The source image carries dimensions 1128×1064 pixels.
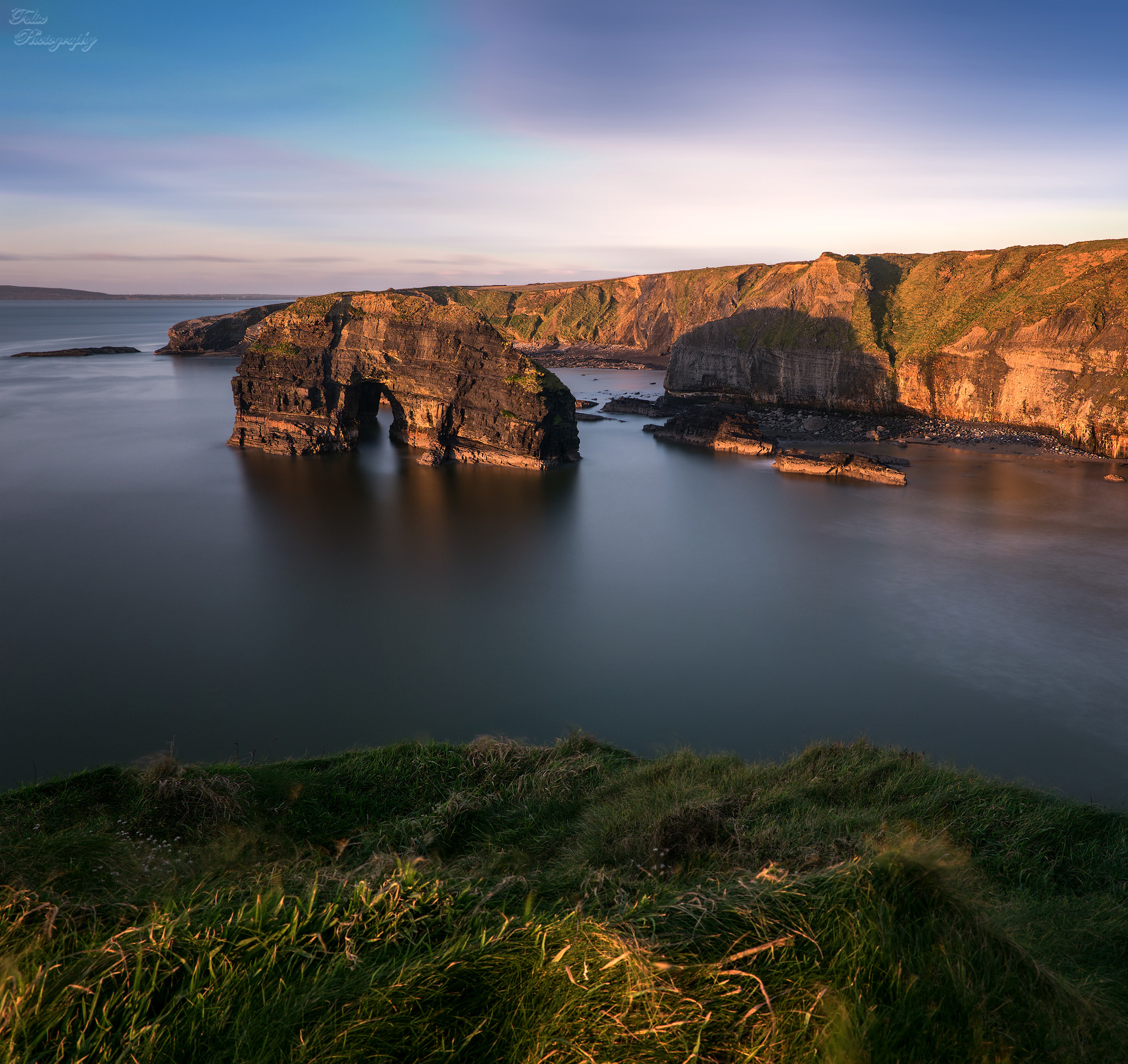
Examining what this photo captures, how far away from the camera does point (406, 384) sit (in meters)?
41.0

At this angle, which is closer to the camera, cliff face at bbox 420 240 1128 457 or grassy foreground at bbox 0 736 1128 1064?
grassy foreground at bbox 0 736 1128 1064

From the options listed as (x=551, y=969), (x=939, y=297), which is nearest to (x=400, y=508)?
(x=551, y=969)

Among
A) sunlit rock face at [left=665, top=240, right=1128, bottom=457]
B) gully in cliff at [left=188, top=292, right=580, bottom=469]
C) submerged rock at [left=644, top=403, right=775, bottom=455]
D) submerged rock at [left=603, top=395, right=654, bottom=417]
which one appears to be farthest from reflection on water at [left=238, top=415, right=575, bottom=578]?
sunlit rock face at [left=665, top=240, right=1128, bottom=457]

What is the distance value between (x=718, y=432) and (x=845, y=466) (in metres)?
10.6

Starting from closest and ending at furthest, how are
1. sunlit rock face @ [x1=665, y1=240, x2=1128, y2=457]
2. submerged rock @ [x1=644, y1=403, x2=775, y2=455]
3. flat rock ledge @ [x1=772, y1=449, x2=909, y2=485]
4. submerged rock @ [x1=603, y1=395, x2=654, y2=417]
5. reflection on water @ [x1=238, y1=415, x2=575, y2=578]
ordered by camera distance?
1. reflection on water @ [x1=238, y1=415, x2=575, y2=578]
2. flat rock ledge @ [x1=772, y1=449, x2=909, y2=485]
3. sunlit rock face @ [x1=665, y1=240, x2=1128, y2=457]
4. submerged rock @ [x1=644, y1=403, x2=775, y2=455]
5. submerged rock @ [x1=603, y1=395, x2=654, y2=417]

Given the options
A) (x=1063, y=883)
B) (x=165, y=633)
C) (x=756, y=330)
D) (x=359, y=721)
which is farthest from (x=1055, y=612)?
(x=756, y=330)

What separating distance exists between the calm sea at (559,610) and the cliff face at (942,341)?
24.0 feet

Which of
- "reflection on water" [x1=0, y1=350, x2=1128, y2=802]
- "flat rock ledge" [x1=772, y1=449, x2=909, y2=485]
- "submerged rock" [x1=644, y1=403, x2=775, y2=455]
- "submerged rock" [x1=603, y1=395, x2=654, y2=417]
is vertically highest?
"submerged rock" [x1=603, y1=395, x2=654, y2=417]

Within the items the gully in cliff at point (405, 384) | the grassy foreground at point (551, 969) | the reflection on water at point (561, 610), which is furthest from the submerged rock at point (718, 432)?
the grassy foreground at point (551, 969)

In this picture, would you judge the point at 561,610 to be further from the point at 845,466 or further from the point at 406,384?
the point at 845,466

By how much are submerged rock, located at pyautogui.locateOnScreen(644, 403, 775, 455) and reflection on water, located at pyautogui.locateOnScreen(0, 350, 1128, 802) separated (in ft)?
19.9

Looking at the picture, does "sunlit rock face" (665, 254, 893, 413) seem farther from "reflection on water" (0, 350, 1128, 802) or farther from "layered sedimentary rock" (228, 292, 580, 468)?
"layered sedimentary rock" (228, 292, 580, 468)

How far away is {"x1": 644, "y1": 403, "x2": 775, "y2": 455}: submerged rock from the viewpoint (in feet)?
150

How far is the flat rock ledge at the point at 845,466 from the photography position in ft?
123
